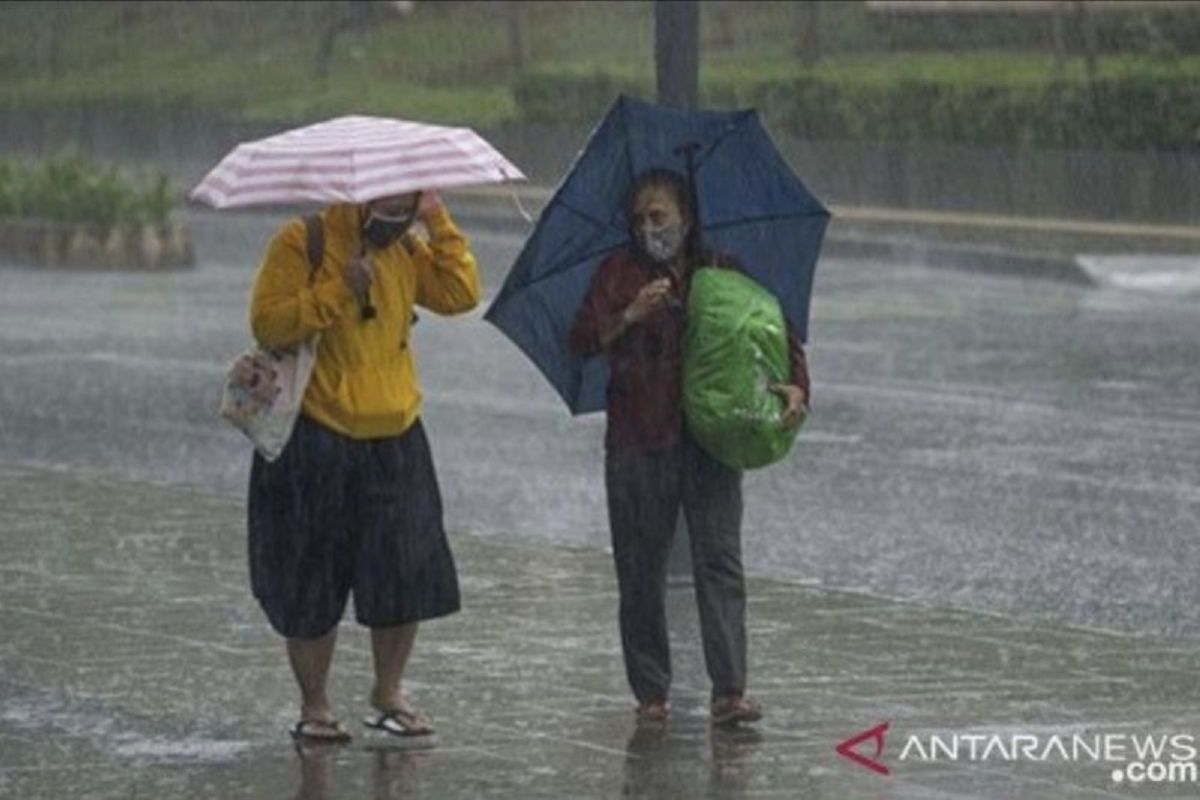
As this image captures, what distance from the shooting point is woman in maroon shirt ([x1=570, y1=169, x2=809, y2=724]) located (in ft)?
32.8

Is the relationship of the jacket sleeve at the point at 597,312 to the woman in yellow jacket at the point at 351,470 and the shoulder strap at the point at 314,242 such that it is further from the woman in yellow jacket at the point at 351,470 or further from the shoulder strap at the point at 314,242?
the shoulder strap at the point at 314,242

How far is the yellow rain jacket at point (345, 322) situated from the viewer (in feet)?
31.5

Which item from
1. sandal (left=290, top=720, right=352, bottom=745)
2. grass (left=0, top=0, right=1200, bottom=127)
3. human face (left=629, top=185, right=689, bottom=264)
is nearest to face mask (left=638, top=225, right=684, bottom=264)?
human face (left=629, top=185, right=689, bottom=264)

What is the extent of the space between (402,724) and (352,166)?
150cm

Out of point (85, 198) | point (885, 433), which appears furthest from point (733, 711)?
point (85, 198)

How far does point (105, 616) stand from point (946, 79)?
27.0 meters

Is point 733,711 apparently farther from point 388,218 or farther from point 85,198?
point 85,198

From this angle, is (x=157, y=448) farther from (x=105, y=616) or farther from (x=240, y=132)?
(x=240, y=132)

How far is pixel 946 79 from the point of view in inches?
1510

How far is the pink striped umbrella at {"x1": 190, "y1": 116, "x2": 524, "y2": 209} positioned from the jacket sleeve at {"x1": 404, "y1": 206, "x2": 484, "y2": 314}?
0.20m

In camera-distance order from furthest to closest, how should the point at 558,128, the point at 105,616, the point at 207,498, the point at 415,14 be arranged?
the point at 415,14, the point at 558,128, the point at 207,498, the point at 105,616

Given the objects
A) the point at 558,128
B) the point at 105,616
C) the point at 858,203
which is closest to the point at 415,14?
the point at 558,128

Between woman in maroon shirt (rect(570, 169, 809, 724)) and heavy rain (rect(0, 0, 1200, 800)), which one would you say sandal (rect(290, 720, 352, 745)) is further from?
woman in maroon shirt (rect(570, 169, 809, 724))

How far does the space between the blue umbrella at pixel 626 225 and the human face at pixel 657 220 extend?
9cm
